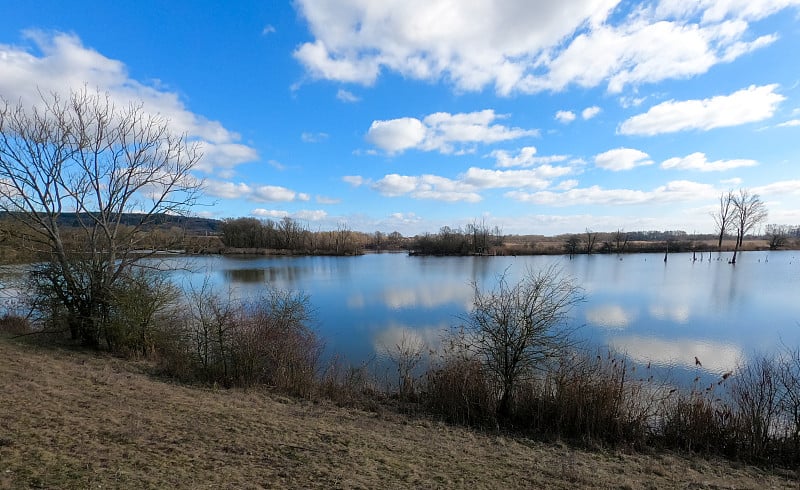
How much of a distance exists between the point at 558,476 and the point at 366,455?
8.04 feet

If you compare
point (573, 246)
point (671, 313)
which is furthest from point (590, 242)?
point (671, 313)

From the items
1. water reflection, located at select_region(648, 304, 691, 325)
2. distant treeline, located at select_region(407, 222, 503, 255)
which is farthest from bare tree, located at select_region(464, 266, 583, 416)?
distant treeline, located at select_region(407, 222, 503, 255)

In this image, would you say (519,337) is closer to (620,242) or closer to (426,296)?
(426,296)

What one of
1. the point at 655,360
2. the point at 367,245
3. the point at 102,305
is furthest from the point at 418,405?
the point at 367,245

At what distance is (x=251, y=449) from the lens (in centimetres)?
473

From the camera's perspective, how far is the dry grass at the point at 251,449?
12.4 feet

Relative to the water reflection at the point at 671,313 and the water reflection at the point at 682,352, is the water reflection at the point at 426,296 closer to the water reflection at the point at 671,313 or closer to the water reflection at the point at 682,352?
the water reflection at the point at 682,352

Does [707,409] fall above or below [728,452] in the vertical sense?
above

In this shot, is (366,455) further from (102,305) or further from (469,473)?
(102,305)

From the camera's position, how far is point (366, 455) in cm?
499

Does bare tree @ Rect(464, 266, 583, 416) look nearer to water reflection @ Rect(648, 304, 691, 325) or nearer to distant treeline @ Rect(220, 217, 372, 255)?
water reflection @ Rect(648, 304, 691, 325)

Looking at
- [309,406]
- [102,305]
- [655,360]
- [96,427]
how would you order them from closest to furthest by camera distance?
[96,427]
[309,406]
[102,305]
[655,360]

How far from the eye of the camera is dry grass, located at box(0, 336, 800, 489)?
12.4 ft

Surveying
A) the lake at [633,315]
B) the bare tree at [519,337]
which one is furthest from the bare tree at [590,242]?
the bare tree at [519,337]
